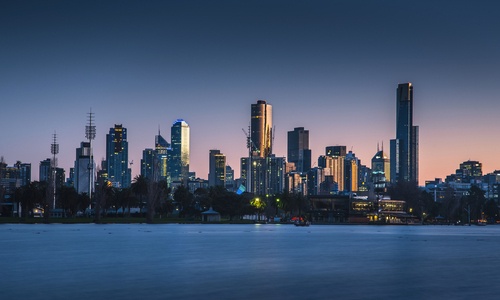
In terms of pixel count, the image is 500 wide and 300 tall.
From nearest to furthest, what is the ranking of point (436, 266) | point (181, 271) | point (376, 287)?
point (376, 287) < point (181, 271) < point (436, 266)

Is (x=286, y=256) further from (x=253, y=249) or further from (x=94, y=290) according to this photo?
(x=94, y=290)

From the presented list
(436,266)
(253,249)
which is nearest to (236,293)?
(436,266)

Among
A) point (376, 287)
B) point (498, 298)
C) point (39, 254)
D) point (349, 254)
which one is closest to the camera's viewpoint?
point (498, 298)

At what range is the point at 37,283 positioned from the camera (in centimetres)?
4269

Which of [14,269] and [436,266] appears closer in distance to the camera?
[14,269]

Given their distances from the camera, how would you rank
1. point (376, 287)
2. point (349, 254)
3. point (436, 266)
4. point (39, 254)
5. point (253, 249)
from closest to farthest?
1. point (376, 287)
2. point (436, 266)
3. point (39, 254)
4. point (349, 254)
5. point (253, 249)

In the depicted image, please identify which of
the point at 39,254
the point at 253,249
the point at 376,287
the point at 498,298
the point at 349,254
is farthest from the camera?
the point at 253,249

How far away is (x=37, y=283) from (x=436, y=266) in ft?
100

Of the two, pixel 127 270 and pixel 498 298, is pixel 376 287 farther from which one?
pixel 127 270

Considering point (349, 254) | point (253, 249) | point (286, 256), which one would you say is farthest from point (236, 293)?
point (253, 249)

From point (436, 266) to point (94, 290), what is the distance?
29.0 meters

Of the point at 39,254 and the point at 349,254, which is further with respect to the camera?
the point at 349,254

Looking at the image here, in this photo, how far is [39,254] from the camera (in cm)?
6544

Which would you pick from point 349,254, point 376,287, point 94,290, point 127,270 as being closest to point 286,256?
point 349,254
